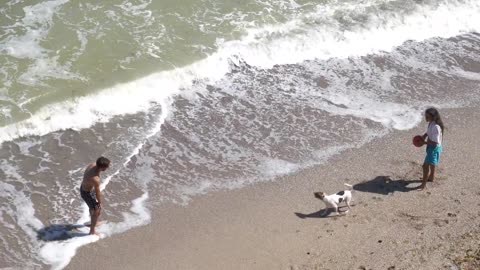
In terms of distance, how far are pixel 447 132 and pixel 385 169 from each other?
176 cm

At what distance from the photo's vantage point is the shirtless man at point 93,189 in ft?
29.5

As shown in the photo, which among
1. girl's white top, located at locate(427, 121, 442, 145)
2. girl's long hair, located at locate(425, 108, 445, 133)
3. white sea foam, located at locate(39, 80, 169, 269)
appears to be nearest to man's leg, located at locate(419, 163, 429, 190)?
girl's white top, located at locate(427, 121, 442, 145)

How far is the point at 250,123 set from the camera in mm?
11867

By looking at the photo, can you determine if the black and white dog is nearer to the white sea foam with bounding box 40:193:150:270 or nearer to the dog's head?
the dog's head

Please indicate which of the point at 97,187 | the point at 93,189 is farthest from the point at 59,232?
the point at 97,187

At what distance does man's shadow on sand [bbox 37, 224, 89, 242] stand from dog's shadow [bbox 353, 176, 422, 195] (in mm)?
4203

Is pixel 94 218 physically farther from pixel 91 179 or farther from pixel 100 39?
pixel 100 39

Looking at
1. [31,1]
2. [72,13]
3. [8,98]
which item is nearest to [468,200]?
[8,98]

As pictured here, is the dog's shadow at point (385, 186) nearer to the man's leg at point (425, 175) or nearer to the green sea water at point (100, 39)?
the man's leg at point (425, 175)

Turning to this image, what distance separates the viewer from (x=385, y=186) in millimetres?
10211

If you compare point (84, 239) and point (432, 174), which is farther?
point (432, 174)

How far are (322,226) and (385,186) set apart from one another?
1533 millimetres

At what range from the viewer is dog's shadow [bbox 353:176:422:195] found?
1011 cm

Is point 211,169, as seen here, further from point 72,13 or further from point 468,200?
point 72,13
